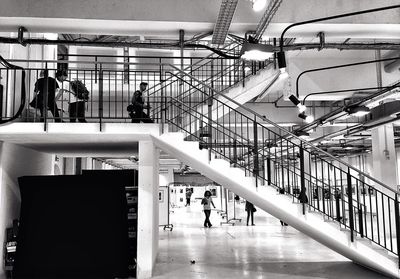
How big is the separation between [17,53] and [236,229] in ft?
36.1

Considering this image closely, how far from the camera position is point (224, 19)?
5914mm

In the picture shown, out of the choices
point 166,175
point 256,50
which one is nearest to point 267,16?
point 256,50

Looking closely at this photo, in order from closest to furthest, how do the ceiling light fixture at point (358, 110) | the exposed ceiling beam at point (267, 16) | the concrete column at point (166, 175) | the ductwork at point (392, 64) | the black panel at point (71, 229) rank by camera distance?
the exposed ceiling beam at point (267, 16), the black panel at point (71, 229), the ceiling light fixture at point (358, 110), the ductwork at point (392, 64), the concrete column at point (166, 175)

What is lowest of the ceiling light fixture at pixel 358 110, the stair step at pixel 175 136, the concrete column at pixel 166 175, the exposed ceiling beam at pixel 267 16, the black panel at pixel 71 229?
the black panel at pixel 71 229

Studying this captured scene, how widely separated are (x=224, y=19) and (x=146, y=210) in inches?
163

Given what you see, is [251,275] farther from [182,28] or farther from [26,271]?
[182,28]

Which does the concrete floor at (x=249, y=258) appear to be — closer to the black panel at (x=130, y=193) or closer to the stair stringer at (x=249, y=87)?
the black panel at (x=130, y=193)

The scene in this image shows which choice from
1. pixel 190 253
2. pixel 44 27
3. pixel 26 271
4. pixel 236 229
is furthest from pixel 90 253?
pixel 236 229

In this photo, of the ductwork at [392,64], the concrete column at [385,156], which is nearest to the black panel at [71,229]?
the ductwork at [392,64]

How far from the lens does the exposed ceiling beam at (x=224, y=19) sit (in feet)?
17.7

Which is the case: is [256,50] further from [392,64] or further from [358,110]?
[392,64]

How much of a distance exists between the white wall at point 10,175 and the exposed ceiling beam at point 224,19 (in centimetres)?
505

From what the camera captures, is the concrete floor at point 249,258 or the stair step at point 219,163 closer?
the stair step at point 219,163

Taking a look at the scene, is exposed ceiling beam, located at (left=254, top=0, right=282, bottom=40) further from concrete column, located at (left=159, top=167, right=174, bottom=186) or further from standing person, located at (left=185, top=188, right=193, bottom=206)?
concrete column, located at (left=159, top=167, right=174, bottom=186)
